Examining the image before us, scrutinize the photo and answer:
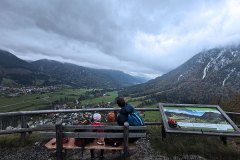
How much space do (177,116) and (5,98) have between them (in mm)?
140625

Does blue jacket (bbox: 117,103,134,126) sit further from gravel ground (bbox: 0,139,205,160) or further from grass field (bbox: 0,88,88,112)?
grass field (bbox: 0,88,88,112)

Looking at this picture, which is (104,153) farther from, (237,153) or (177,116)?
(237,153)

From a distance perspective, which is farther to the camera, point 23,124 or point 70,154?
point 23,124

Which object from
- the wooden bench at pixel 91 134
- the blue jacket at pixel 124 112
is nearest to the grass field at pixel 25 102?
the wooden bench at pixel 91 134

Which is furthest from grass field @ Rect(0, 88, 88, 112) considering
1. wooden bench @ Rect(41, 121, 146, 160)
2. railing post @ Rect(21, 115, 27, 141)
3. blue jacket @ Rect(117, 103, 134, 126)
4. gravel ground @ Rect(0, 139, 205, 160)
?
blue jacket @ Rect(117, 103, 134, 126)

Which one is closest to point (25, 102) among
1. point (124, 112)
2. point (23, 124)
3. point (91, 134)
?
point (23, 124)

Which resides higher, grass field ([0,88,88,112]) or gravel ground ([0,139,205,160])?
grass field ([0,88,88,112])

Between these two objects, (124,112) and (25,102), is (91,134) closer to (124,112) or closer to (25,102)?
(124,112)

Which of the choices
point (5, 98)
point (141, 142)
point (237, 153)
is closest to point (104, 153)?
point (141, 142)

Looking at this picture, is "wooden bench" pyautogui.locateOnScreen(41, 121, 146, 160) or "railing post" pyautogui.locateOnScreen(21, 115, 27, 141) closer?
"wooden bench" pyautogui.locateOnScreen(41, 121, 146, 160)

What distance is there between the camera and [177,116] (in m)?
10.2

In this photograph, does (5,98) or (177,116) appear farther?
(5,98)

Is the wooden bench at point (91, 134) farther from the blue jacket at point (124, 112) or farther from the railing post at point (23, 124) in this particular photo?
the railing post at point (23, 124)

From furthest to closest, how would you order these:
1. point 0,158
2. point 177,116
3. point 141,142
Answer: point 141,142, point 177,116, point 0,158
